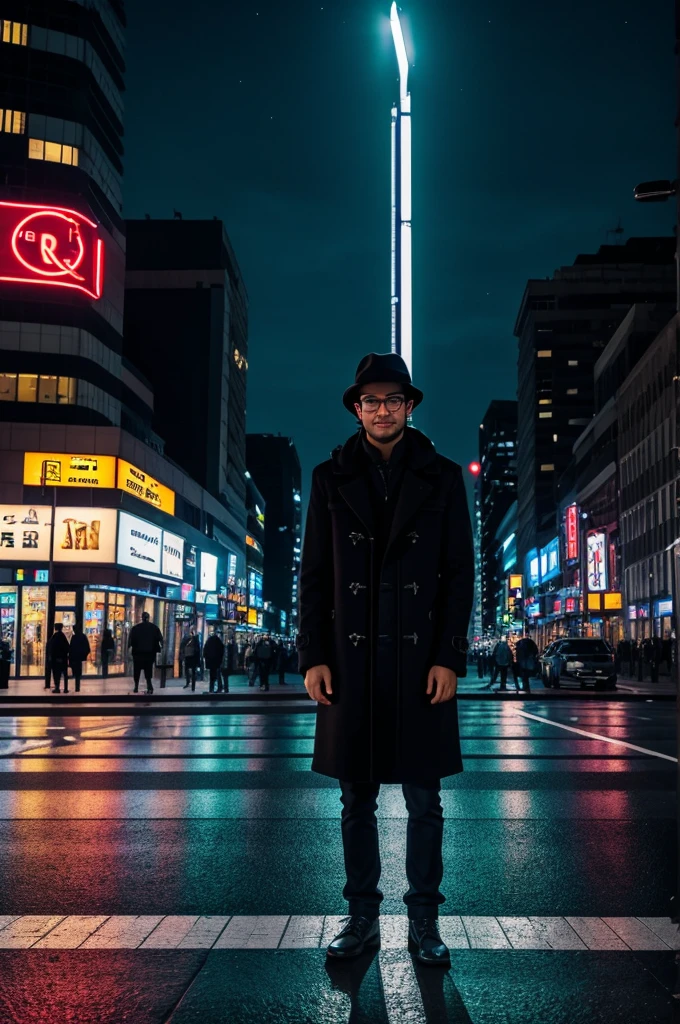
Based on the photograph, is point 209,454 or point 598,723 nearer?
point 598,723

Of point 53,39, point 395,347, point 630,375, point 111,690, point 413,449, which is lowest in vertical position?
point 111,690

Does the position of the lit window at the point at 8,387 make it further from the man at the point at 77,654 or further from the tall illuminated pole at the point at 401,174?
the man at the point at 77,654

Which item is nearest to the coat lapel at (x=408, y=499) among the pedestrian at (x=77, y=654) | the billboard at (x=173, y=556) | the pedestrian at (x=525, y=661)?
the pedestrian at (x=77, y=654)

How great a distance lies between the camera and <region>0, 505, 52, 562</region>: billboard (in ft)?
131

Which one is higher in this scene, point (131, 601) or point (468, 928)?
point (131, 601)

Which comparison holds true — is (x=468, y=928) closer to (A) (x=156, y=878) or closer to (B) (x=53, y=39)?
(A) (x=156, y=878)

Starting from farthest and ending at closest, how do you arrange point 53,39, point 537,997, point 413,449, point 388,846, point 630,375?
1. point 630,375
2. point 53,39
3. point 388,846
4. point 413,449
5. point 537,997

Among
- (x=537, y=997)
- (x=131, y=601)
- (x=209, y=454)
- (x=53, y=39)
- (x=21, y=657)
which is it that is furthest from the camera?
(x=209, y=454)

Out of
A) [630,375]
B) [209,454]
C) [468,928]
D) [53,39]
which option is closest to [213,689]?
[468,928]

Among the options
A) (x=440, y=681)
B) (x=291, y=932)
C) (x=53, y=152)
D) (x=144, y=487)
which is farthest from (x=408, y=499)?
(x=53, y=152)

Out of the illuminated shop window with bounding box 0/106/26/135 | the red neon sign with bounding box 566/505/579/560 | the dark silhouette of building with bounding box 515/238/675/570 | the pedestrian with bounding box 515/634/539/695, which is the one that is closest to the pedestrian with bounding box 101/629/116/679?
the pedestrian with bounding box 515/634/539/695

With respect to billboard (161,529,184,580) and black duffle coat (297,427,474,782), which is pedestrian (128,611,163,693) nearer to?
billboard (161,529,184,580)

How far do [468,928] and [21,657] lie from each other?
3646 cm

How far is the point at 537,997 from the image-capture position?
3662mm
